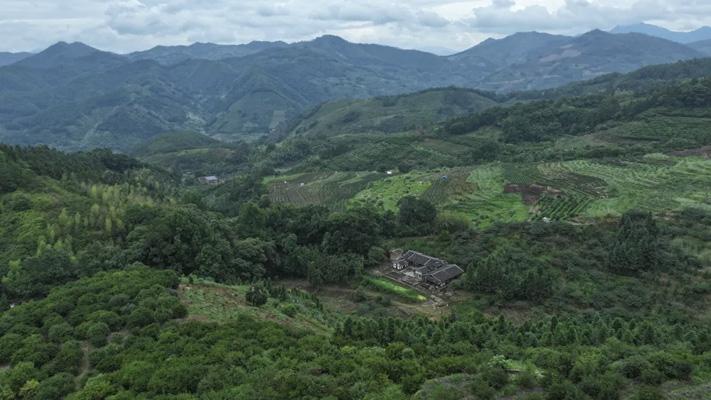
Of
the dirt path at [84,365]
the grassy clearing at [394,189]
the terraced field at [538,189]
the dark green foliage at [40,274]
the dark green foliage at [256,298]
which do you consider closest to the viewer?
the dirt path at [84,365]

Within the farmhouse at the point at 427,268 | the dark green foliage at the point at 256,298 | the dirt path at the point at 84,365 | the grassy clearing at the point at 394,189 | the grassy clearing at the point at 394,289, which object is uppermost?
the dirt path at the point at 84,365

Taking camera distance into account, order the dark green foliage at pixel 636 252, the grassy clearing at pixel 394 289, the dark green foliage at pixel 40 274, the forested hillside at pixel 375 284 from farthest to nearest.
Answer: the dark green foliage at pixel 636 252
the grassy clearing at pixel 394 289
the dark green foliage at pixel 40 274
the forested hillside at pixel 375 284

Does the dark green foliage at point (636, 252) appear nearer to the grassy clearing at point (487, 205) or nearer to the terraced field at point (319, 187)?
the grassy clearing at point (487, 205)

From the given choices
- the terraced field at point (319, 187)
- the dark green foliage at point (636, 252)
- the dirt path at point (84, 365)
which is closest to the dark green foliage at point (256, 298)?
the dirt path at point (84, 365)

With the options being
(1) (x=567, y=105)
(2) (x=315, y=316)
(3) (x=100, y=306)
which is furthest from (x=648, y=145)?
(3) (x=100, y=306)

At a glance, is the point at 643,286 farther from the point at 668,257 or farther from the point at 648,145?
the point at 648,145

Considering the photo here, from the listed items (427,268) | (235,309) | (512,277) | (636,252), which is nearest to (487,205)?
(427,268)

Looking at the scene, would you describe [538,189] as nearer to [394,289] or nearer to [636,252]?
[636,252]

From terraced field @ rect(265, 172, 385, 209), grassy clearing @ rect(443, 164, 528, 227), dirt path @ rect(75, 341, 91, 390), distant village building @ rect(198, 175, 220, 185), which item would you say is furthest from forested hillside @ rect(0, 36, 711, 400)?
distant village building @ rect(198, 175, 220, 185)
